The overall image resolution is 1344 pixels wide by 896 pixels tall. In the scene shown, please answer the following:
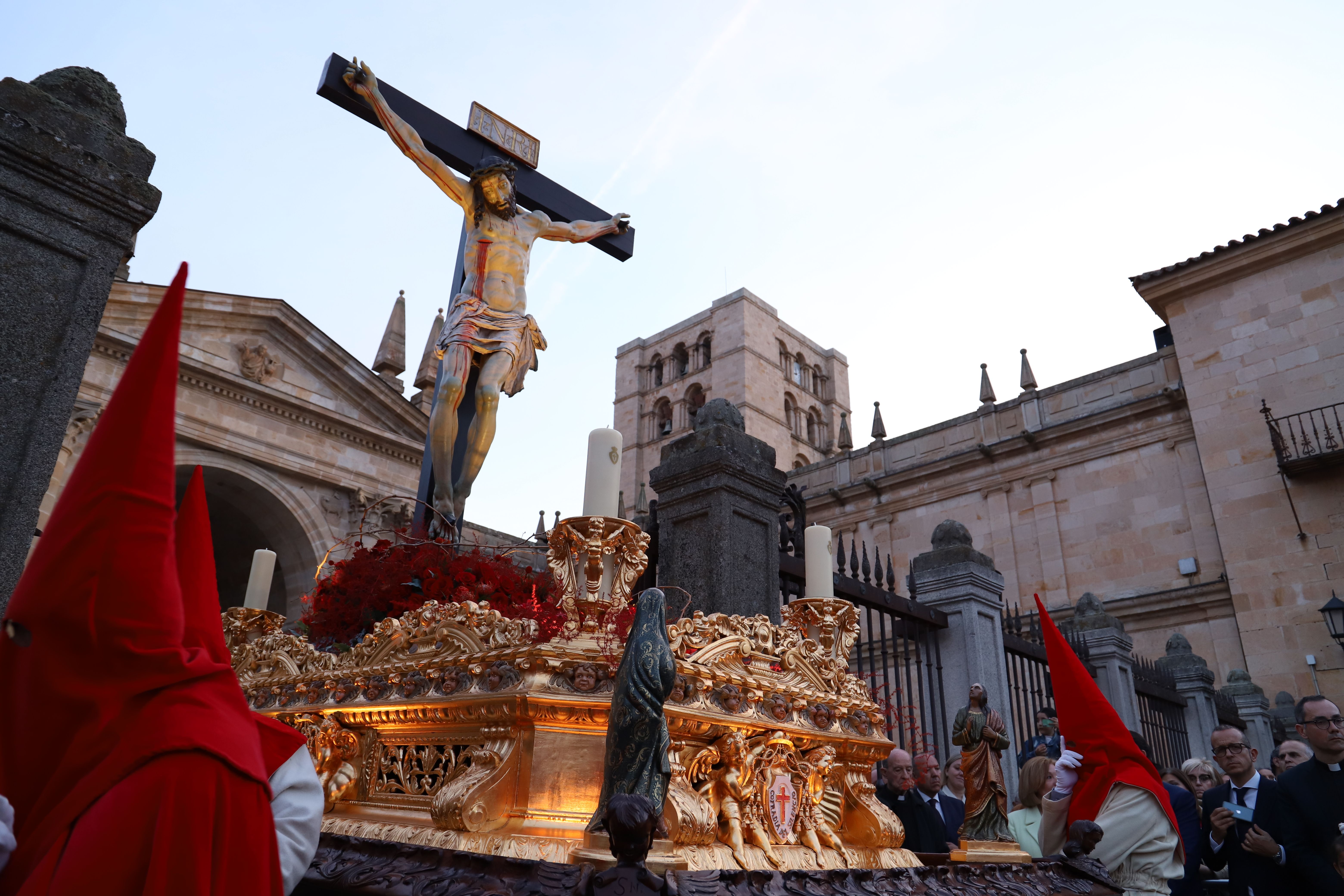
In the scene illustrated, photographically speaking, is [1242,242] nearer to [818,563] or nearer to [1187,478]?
[1187,478]

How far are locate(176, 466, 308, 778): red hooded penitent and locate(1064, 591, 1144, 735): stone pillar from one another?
1018 centimetres

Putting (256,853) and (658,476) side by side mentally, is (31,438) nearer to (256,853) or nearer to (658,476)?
(256,853)

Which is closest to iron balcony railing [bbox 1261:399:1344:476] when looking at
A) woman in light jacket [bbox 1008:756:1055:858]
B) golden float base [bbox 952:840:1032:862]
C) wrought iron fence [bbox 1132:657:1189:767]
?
wrought iron fence [bbox 1132:657:1189:767]

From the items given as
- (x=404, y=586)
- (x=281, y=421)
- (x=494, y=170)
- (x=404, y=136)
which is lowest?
(x=404, y=586)

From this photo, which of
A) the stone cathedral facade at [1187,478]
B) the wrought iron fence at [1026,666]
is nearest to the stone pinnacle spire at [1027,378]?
the stone cathedral facade at [1187,478]

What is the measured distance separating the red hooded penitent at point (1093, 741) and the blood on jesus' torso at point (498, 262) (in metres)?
3.57

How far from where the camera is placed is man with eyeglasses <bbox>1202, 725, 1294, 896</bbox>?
423 cm

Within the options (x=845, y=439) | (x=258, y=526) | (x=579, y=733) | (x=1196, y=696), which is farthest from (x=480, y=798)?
(x=845, y=439)

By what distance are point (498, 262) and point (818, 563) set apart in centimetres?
311

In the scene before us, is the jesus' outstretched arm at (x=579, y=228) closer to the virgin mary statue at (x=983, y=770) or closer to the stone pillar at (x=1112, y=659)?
the virgin mary statue at (x=983, y=770)

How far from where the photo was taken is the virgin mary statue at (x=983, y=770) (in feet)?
11.7

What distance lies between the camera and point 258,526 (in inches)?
595

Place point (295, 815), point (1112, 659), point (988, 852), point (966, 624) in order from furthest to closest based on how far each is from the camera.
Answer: point (1112, 659)
point (966, 624)
point (988, 852)
point (295, 815)

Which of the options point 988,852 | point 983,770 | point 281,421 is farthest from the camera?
point 281,421
